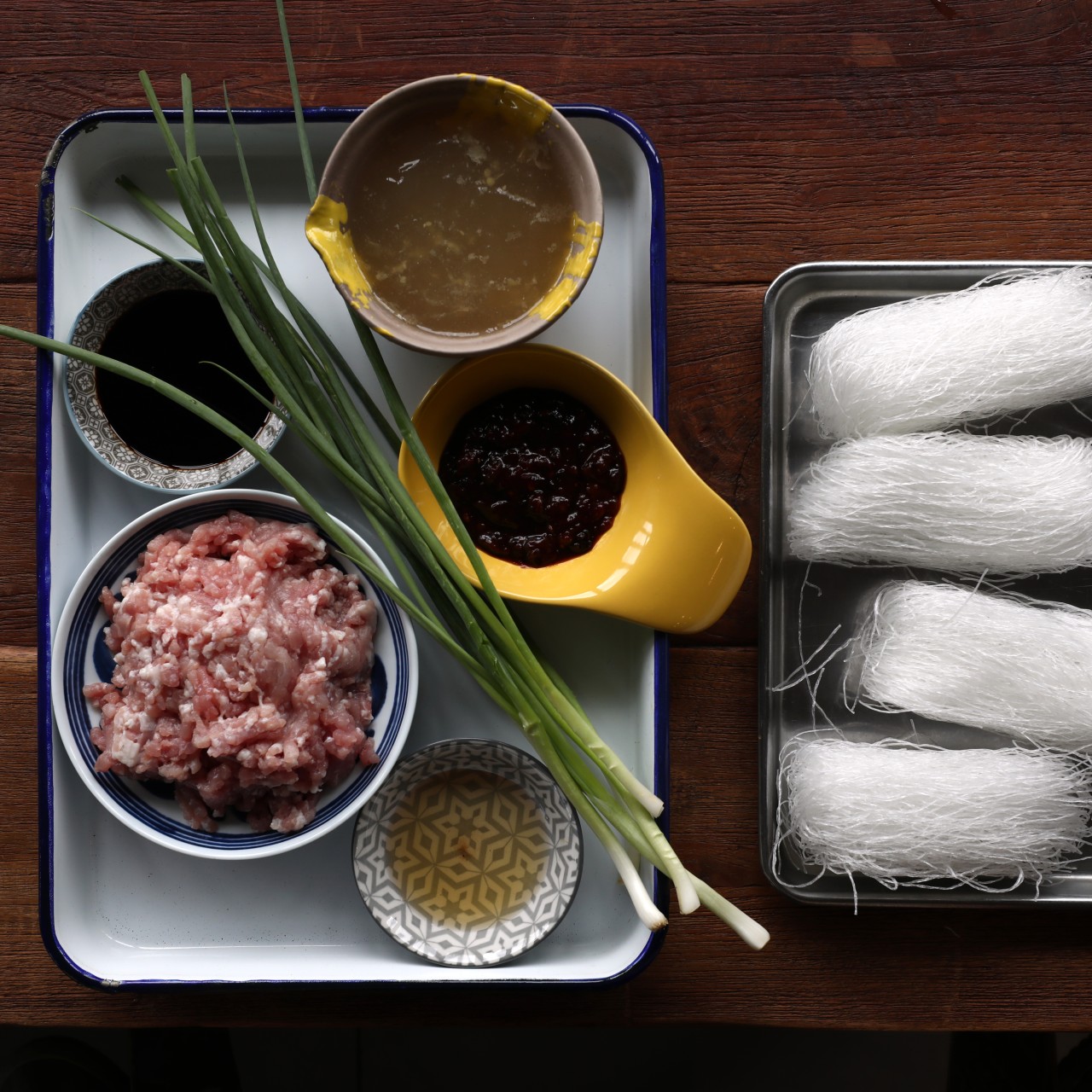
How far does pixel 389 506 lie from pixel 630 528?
0.38m

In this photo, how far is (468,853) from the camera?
147 cm

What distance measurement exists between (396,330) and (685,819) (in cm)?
92

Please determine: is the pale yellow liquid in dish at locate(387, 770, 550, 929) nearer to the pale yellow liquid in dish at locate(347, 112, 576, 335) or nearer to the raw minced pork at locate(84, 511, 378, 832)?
the raw minced pork at locate(84, 511, 378, 832)

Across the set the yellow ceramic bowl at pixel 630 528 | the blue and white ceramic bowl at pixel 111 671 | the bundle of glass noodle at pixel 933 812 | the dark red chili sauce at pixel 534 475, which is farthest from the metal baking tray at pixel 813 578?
the blue and white ceramic bowl at pixel 111 671

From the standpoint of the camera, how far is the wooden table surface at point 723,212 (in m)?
1.54

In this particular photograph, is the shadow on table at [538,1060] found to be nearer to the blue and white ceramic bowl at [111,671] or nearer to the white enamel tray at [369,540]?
the white enamel tray at [369,540]

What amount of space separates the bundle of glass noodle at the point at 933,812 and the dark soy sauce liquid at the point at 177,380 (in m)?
1.07

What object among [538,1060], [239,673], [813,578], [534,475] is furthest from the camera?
[538,1060]

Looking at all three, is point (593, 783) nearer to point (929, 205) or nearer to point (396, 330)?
point (396, 330)

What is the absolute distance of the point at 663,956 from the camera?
1542mm

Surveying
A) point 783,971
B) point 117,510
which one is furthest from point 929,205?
point 117,510

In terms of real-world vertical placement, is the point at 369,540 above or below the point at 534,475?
below

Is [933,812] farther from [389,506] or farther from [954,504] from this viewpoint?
[389,506]

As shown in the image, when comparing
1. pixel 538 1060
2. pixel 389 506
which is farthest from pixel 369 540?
pixel 538 1060
